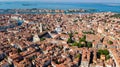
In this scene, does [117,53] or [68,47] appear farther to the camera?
[68,47]

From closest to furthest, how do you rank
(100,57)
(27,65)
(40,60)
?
(27,65), (40,60), (100,57)

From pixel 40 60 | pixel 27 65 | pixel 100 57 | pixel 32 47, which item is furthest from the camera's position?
pixel 32 47

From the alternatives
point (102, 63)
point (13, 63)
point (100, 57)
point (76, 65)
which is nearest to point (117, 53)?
point (100, 57)

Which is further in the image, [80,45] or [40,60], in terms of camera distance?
[80,45]

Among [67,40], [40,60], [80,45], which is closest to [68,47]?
[80,45]

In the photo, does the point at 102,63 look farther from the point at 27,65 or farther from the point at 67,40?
the point at 67,40

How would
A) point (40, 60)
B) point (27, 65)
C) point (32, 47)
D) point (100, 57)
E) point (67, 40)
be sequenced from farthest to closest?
point (67, 40) < point (32, 47) < point (100, 57) < point (40, 60) < point (27, 65)

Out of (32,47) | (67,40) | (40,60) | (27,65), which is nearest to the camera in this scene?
(27,65)

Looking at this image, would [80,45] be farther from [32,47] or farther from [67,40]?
[32,47]
